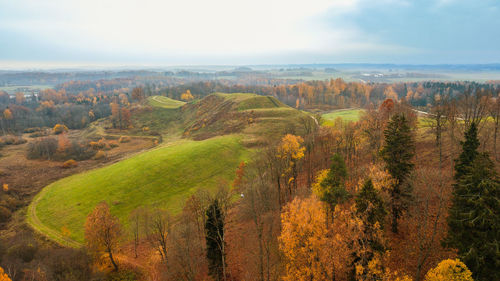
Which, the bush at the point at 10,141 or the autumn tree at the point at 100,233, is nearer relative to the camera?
the autumn tree at the point at 100,233

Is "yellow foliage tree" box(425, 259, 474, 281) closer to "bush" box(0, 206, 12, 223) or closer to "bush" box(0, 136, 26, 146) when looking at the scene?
"bush" box(0, 206, 12, 223)

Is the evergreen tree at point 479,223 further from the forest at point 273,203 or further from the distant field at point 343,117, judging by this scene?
the distant field at point 343,117

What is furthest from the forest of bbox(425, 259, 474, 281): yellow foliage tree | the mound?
the mound

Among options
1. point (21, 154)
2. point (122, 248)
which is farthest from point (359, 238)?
point (21, 154)

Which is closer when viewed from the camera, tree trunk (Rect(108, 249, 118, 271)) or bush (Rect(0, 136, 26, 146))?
tree trunk (Rect(108, 249, 118, 271))

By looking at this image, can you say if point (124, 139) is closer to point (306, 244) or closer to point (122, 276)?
point (122, 276)

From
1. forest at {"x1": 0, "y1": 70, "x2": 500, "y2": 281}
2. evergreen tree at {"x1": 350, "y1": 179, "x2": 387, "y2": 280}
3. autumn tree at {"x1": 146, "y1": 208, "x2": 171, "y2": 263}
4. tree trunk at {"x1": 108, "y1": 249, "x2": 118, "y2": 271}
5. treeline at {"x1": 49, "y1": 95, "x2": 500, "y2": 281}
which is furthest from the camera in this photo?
tree trunk at {"x1": 108, "y1": 249, "x2": 118, "y2": 271}

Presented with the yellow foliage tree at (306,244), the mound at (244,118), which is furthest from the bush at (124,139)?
the yellow foliage tree at (306,244)
